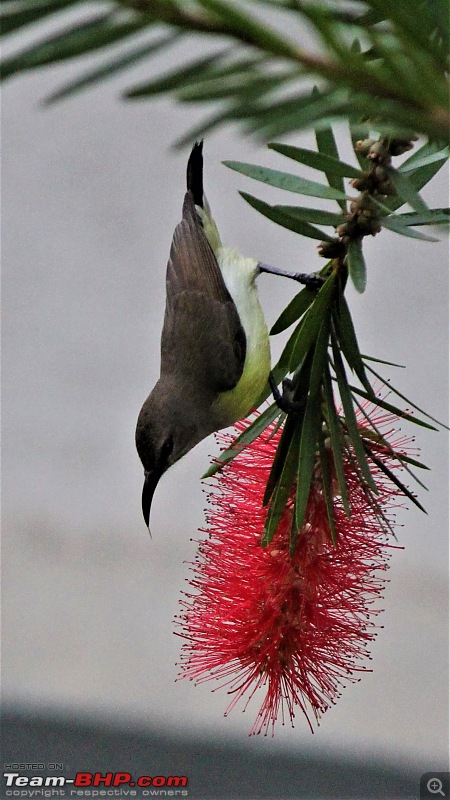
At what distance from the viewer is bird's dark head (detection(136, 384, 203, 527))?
185 centimetres

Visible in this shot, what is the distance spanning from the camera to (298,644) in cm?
123

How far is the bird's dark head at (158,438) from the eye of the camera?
1.85 m

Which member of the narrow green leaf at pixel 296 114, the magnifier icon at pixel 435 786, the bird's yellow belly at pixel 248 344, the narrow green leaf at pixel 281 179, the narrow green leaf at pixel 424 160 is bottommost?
the magnifier icon at pixel 435 786

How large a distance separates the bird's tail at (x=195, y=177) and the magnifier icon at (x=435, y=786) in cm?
174

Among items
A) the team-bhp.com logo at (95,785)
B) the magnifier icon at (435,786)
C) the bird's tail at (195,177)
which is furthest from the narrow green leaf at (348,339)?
the team-bhp.com logo at (95,785)

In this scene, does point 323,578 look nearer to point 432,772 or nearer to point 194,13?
point 194,13

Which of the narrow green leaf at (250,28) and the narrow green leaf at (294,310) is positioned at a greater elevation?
the narrow green leaf at (294,310)

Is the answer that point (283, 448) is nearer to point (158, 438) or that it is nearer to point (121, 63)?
point (158, 438)

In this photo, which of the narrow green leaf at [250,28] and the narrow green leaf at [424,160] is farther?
the narrow green leaf at [424,160]

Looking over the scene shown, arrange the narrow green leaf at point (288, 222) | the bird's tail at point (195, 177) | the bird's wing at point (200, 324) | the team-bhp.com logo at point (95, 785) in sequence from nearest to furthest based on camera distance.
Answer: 1. the narrow green leaf at point (288, 222)
2. the bird's wing at point (200, 324)
3. the bird's tail at point (195, 177)
4. the team-bhp.com logo at point (95, 785)

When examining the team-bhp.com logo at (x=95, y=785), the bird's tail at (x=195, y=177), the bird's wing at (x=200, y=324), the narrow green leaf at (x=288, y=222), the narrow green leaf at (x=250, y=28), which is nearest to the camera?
the narrow green leaf at (x=250, y=28)

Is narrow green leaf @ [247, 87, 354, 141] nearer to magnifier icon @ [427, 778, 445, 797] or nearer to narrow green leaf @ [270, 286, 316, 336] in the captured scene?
narrow green leaf @ [270, 286, 316, 336]

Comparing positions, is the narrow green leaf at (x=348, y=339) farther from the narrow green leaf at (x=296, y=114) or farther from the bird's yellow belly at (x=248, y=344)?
the narrow green leaf at (x=296, y=114)

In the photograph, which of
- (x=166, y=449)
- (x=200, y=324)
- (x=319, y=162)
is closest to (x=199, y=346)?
(x=200, y=324)
